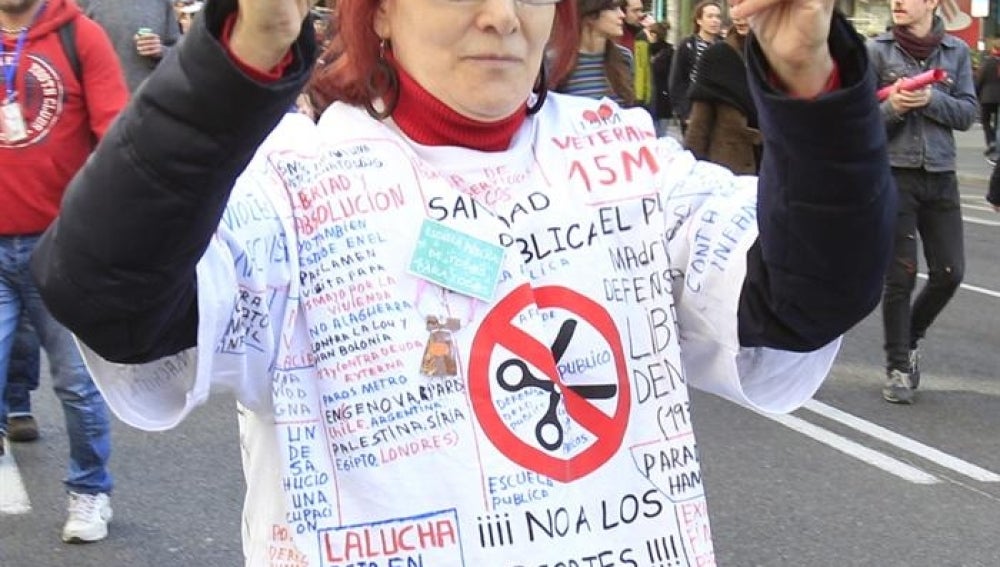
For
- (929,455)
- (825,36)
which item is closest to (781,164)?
(825,36)

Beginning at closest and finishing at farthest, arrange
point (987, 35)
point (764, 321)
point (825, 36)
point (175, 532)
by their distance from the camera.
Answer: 1. point (825, 36)
2. point (764, 321)
3. point (175, 532)
4. point (987, 35)

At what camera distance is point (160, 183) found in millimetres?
1294

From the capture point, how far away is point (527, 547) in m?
1.60

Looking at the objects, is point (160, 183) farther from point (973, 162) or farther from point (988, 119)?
point (988, 119)

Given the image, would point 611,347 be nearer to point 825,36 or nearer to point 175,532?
point 825,36

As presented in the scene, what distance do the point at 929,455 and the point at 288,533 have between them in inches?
181

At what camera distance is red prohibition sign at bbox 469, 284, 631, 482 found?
1611 mm

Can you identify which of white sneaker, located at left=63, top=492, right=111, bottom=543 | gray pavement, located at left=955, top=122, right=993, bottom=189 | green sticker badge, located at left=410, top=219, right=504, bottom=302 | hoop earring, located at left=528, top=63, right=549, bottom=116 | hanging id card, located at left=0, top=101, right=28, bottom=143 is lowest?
gray pavement, located at left=955, top=122, right=993, bottom=189

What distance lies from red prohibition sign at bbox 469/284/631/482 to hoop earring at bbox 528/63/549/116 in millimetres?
238

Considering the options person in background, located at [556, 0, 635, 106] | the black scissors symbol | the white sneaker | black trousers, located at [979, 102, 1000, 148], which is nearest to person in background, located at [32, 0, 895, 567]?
the black scissors symbol

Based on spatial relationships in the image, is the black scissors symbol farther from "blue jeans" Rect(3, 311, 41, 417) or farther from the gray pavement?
the gray pavement

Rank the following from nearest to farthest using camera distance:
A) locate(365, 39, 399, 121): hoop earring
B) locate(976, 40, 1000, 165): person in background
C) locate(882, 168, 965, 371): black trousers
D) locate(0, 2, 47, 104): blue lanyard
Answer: locate(365, 39, 399, 121): hoop earring
locate(0, 2, 47, 104): blue lanyard
locate(882, 168, 965, 371): black trousers
locate(976, 40, 1000, 165): person in background

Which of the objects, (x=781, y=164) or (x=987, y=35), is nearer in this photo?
(x=781, y=164)

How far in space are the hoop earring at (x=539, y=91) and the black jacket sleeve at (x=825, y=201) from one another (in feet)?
1.02
